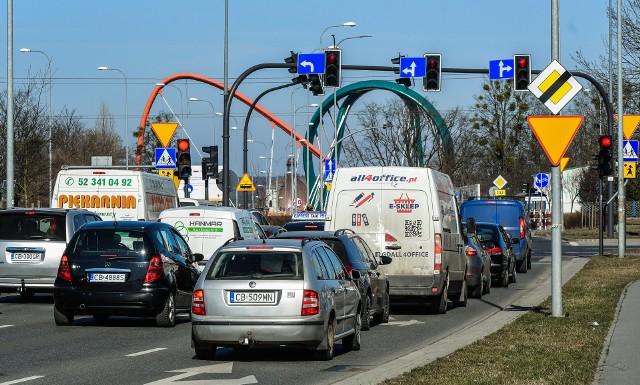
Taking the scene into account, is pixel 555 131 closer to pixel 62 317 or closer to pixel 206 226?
pixel 62 317

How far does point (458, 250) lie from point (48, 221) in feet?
26.0

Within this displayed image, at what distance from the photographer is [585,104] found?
274 feet

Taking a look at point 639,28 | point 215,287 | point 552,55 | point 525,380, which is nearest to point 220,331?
point 215,287

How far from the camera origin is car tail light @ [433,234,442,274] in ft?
73.3

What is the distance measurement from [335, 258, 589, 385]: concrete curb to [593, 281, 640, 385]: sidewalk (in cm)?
175

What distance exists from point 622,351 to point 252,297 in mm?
4302

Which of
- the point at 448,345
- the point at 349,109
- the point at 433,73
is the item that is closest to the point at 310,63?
the point at 433,73

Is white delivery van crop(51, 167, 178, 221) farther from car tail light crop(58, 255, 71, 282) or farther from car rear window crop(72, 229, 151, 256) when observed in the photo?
car tail light crop(58, 255, 71, 282)

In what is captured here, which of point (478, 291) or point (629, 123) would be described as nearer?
point (478, 291)

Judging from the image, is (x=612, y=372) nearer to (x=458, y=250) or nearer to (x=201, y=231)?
(x=458, y=250)

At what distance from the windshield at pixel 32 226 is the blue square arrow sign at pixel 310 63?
1413 cm

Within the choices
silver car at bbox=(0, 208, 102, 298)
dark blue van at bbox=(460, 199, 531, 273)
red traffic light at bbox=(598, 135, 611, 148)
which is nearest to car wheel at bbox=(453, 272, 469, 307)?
silver car at bbox=(0, 208, 102, 298)

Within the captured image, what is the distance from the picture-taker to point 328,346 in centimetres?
1491

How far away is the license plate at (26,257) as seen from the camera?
2427 cm
